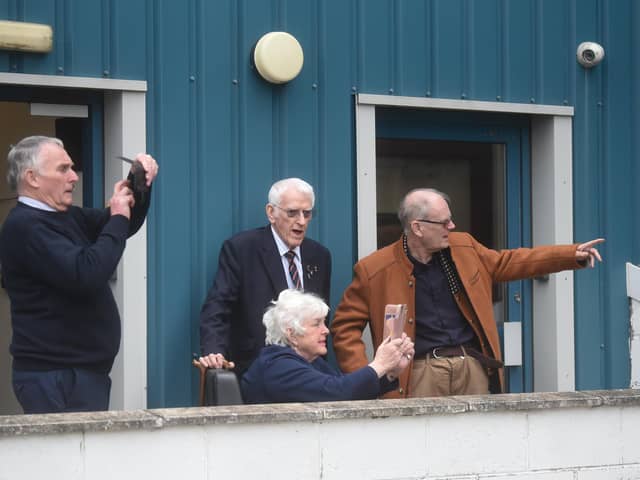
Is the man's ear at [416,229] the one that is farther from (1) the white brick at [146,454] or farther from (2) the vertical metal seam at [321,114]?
(1) the white brick at [146,454]

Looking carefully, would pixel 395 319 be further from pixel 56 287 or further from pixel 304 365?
pixel 56 287

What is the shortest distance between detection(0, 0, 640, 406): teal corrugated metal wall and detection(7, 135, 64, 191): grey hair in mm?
1079

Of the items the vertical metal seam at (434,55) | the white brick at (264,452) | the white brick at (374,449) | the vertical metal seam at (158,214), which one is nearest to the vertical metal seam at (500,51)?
the vertical metal seam at (434,55)

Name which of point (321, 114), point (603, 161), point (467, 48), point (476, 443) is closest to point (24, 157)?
point (476, 443)

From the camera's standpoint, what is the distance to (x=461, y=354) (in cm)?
616

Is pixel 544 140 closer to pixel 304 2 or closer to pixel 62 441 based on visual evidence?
pixel 304 2

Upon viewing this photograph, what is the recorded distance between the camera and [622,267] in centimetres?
743

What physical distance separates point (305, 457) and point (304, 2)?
3.03 meters

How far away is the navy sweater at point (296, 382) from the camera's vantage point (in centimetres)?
505

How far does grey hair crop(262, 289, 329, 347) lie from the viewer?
17.4ft

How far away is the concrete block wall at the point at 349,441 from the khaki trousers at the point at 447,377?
1.39 meters

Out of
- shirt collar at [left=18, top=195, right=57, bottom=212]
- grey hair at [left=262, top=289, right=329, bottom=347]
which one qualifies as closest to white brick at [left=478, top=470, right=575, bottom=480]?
grey hair at [left=262, top=289, right=329, bottom=347]

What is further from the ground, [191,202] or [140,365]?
[191,202]

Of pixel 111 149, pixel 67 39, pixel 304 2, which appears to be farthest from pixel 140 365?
pixel 304 2
